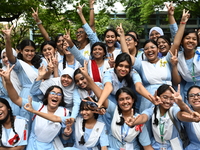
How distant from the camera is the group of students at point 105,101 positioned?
10.2 feet

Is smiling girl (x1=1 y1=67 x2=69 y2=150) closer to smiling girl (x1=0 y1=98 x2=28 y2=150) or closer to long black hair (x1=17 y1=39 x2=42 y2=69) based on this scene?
smiling girl (x1=0 y1=98 x2=28 y2=150)

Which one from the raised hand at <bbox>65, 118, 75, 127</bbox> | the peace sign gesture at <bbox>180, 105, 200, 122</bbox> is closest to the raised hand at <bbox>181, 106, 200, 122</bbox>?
the peace sign gesture at <bbox>180, 105, 200, 122</bbox>

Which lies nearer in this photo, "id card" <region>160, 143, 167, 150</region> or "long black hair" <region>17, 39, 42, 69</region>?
"id card" <region>160, 143, 167, 150</region>

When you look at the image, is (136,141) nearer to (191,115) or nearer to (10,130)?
(191,115)

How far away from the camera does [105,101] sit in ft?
10.8

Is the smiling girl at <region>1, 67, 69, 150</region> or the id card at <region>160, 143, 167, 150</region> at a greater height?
the smiling girl at <region>1, 67, 69, 150</region>

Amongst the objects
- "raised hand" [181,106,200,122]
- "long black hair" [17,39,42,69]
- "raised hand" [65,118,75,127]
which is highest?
"long black hair" [17,39,42,69]

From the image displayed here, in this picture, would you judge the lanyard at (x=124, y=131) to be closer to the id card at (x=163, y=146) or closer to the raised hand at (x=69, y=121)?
the id card at (x=163, y=146)

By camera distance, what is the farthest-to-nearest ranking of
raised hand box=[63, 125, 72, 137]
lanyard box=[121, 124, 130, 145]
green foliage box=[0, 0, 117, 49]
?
green foliage box=[0, 0, 117, 49] → raised hand box=[63, 125, 72, 137] → lanyard box=[121, 124, 130, 145]

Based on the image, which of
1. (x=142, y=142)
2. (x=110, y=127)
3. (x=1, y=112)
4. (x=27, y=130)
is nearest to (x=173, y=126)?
(x=142, y=142)

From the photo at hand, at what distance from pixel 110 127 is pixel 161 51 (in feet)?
5.52

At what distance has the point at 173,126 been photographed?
122 inches

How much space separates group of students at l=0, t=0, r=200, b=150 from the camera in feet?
10.2

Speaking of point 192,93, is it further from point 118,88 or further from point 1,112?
point 1,112
